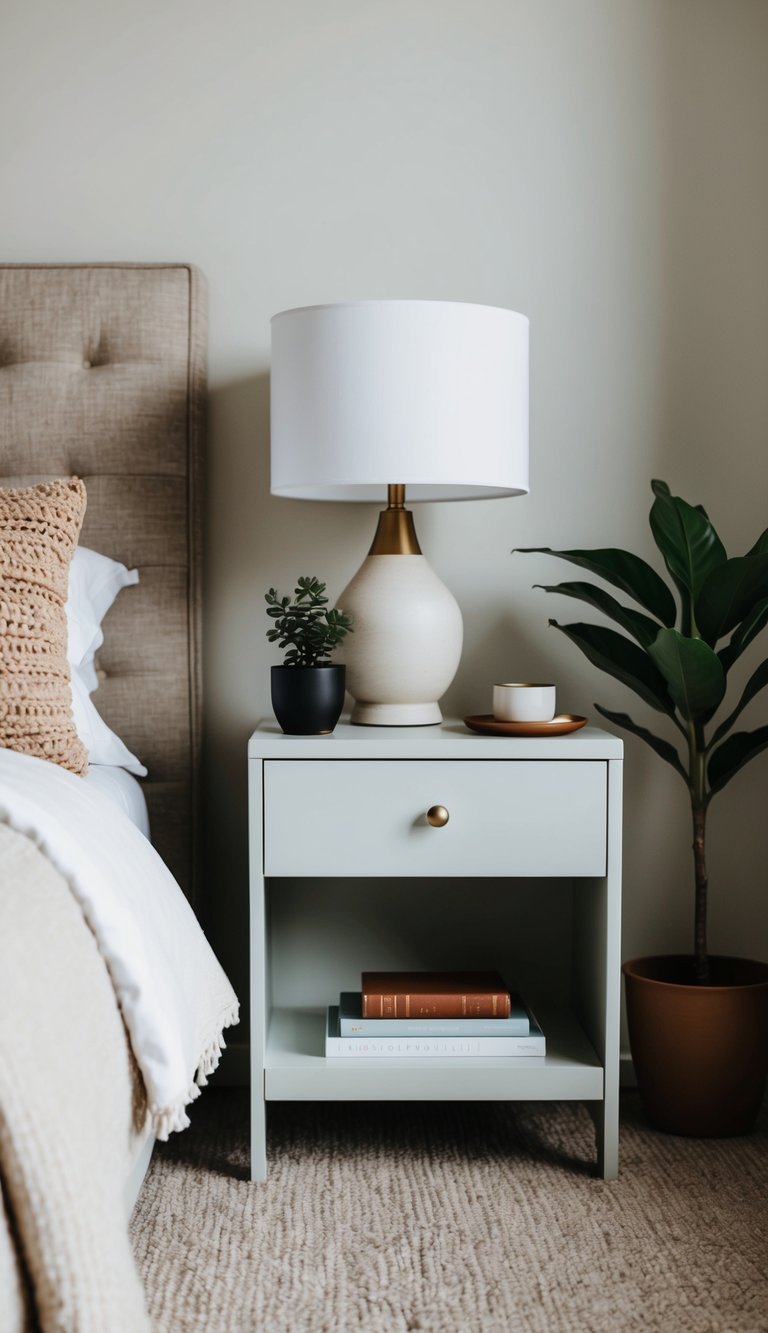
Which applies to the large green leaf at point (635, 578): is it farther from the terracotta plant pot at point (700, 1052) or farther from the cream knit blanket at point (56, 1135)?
the cream knit blanket at point (56, 1135)

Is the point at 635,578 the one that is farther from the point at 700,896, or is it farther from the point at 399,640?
the point at 700,896

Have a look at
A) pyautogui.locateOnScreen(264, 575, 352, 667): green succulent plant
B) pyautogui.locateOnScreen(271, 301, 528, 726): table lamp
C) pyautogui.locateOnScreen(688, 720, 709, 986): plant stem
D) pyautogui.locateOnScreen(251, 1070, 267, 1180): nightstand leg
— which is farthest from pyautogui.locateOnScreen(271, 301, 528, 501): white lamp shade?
pyautogui.locateOnScreen(251, 1070, 267, 1180): nightstand leg

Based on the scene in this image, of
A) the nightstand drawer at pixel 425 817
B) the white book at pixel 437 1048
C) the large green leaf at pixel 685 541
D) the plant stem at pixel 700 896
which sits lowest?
the white book at pixel 437 1048

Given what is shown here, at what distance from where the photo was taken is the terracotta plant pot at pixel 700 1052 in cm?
173

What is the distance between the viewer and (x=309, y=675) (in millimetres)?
1642

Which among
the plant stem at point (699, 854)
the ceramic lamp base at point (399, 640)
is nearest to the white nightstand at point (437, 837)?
the ceramic lamp base at point (399, 640)

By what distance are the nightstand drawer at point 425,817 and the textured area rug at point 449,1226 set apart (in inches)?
17.5

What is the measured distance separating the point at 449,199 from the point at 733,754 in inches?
41.5

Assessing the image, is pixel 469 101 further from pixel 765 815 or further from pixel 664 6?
pixel 765 815

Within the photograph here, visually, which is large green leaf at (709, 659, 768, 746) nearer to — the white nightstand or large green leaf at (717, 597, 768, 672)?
large green leaf at (717, 597, 768, 672)

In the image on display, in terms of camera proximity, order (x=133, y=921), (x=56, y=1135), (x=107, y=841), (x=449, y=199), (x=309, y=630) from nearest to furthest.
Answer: (x=56, y=1135)
(x=133, y=921)
(x=107, y=841)
(x=309, y=630)
(x=449, y=199)

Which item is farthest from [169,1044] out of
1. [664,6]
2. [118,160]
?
[664,6]

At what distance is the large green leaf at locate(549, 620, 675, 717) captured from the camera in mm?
1774

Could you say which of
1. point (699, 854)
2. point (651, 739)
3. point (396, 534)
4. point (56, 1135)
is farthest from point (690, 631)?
point (56, 1135)
